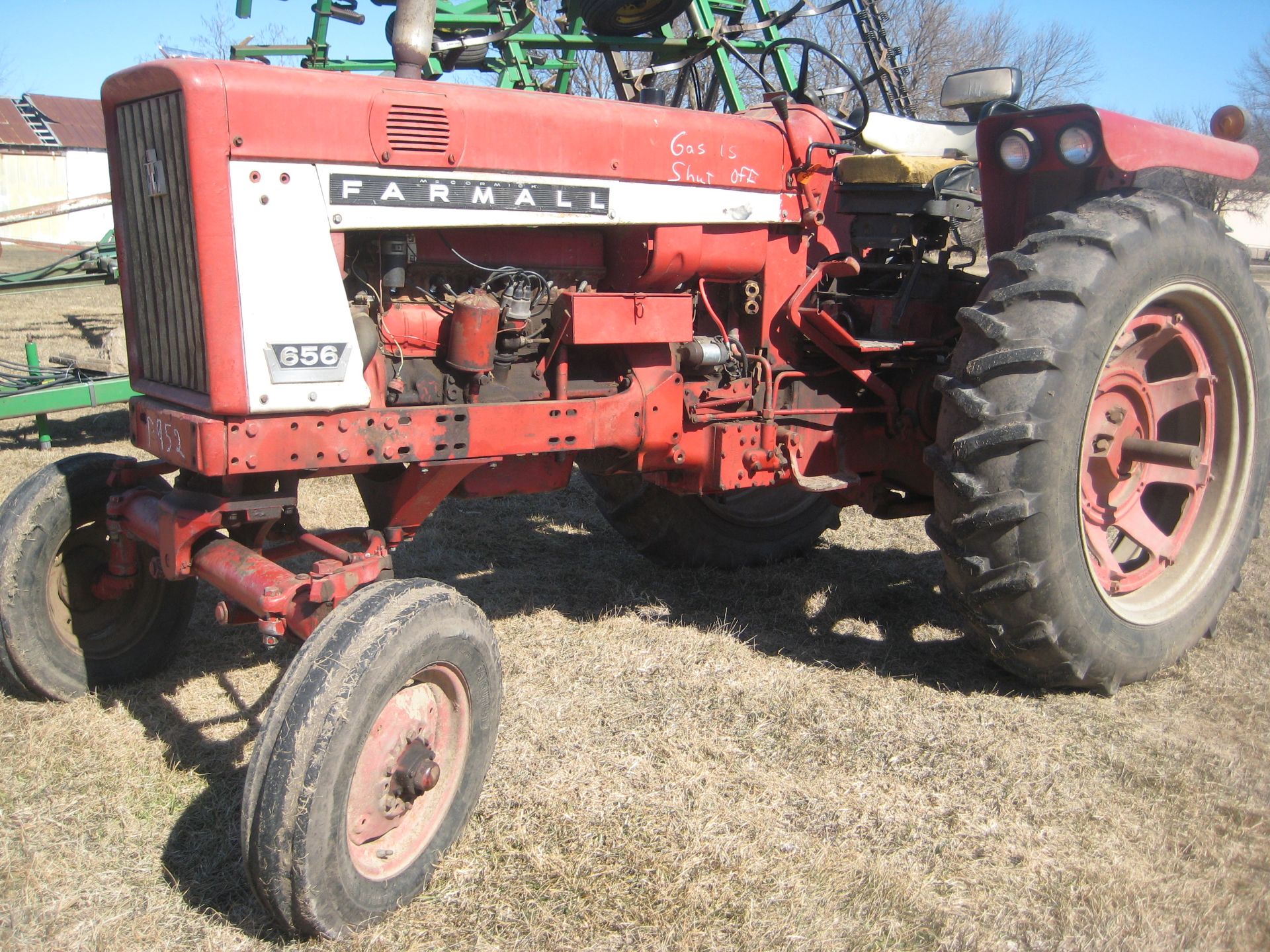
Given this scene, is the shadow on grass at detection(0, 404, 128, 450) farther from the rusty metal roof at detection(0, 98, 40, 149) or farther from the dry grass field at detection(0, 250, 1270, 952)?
the rusty metal roof at detection(0, 98, 40, 149)

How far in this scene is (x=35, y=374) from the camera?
6664 mm

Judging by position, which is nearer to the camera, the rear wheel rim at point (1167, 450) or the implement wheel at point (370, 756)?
the implement wheel at point (370, 756)

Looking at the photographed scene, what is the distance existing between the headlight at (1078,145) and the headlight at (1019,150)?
0.09 meters

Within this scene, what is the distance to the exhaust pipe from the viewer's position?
2.96m

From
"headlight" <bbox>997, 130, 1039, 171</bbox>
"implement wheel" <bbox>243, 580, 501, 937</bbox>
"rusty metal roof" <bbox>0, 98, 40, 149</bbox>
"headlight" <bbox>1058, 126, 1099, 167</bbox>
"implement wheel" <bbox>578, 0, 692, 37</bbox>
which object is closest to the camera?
"implement wheel" <bbox>243, 580, 501, 937</bbox>

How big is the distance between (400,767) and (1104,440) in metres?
2.44

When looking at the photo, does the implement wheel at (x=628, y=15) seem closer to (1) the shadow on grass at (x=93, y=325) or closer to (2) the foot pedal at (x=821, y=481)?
(2) the foot pedal at (x=821, y=481)

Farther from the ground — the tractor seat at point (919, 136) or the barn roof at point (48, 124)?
the tractor seat at point (919, 136)

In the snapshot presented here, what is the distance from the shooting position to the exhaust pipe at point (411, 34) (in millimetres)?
2957

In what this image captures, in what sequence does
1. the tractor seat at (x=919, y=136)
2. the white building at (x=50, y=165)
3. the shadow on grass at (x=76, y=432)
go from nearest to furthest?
1. the tractor seat at (x=919, y=136)
2. the shadow on grass at (x=76, y=432)
3. the white building at (x=50, y=165)

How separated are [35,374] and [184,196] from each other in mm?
4990

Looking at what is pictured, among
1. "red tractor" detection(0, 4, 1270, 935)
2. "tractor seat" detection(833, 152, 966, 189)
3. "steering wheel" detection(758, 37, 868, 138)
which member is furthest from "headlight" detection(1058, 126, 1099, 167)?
"steering wheel" detection(758, 37, 868, 138)

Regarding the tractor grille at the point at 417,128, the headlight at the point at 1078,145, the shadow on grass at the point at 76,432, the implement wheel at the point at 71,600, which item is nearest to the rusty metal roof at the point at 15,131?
the shadow on grass at the point at 76,432

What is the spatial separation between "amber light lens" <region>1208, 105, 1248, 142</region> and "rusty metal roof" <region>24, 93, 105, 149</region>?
116 ft
